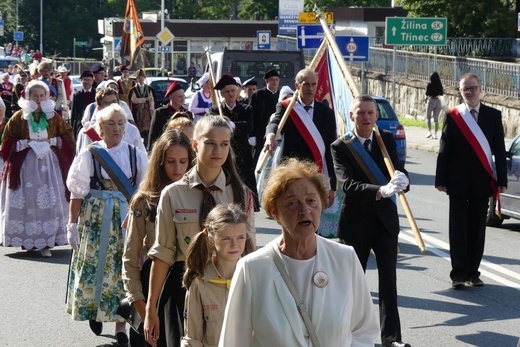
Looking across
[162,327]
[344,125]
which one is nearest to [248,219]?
[162,327]

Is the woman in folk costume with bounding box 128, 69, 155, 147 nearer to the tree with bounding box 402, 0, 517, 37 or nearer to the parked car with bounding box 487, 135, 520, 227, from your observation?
the parked car with bounding box 487, 135, 520, 227

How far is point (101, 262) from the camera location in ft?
26.9

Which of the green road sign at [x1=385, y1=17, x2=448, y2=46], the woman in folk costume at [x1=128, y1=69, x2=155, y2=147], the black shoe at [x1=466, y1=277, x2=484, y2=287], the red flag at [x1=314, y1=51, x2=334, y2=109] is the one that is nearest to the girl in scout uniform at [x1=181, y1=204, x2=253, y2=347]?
the black shoe at [x1=466, y1=277, x2=484, y2=287]

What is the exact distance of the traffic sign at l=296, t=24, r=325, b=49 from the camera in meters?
27.3

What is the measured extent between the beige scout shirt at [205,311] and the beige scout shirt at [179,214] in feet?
1.52

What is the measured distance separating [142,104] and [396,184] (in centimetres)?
1452

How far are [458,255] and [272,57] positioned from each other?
1344 centimetres

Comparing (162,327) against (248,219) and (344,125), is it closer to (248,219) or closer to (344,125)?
(248,219)

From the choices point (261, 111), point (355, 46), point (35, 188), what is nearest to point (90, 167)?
point (35, 188)

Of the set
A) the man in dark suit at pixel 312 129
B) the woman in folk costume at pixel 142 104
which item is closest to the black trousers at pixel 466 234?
the man in dark suit at pixel 312 129

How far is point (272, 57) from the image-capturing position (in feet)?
77.6

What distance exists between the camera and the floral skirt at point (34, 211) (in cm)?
1268

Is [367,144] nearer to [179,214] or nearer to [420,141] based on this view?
[179,214]

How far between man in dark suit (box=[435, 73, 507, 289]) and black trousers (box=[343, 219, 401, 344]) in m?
2.30
